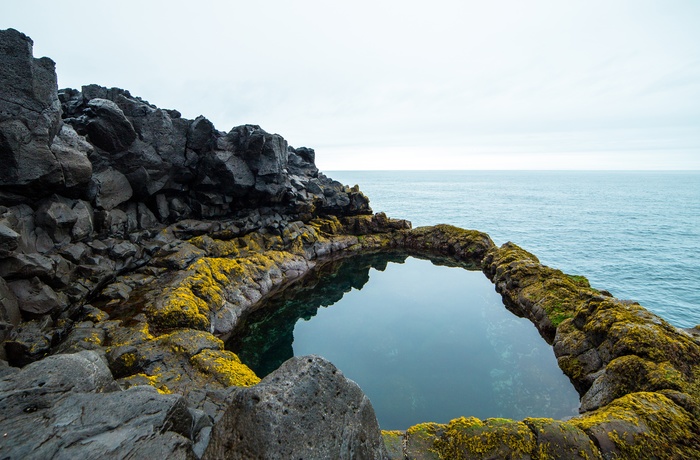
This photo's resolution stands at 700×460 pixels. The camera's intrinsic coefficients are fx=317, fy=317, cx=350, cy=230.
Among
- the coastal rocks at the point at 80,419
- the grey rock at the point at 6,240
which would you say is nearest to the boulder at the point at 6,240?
the grey rock at the point at 6,240

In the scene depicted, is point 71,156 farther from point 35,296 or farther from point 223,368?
point 223,368

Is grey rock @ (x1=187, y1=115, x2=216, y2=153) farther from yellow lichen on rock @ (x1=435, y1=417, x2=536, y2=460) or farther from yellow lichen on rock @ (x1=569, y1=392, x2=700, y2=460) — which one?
yellow lichen on rock @ (x1=569, y1=392, x2=700, y2=460)

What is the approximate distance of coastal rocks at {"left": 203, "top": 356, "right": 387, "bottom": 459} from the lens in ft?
18.4

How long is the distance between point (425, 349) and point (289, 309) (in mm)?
12398

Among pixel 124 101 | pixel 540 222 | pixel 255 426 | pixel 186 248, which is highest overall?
pixel 124 101

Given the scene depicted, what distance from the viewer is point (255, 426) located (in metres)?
5.68

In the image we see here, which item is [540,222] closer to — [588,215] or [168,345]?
[588,215]

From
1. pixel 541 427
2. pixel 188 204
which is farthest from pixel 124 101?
pixel 541 427

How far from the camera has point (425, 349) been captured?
21984 mm

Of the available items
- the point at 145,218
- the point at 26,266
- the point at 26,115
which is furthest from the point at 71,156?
the point at 145,218

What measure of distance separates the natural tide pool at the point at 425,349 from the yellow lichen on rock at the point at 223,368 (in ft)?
14.0

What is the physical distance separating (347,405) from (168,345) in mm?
13210

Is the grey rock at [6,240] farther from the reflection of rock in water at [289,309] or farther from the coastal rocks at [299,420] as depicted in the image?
the coastal rocks at [299,420]

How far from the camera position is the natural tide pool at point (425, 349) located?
659 inches
